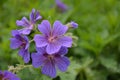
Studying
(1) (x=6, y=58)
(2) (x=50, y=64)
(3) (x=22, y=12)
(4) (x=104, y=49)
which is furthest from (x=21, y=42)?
(3) (x=22, y=12)

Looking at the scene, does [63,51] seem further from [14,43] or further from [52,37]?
[14,43]

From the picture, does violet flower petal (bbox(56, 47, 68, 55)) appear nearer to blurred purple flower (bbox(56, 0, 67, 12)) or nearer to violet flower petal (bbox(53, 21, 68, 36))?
violet flower petal (bbox(53, 21, 68, 36))

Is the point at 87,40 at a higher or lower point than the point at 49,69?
higher

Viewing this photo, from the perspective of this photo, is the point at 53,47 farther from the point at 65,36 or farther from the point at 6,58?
the point at 6,58

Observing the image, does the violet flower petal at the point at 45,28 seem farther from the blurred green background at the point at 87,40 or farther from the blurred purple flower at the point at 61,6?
the blurred purple flower at the point at 61,6

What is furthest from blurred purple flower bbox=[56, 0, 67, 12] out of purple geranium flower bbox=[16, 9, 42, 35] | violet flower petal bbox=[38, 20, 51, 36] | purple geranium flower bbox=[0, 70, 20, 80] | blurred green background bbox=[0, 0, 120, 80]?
purple geranium flower bbox=[0, 70, 20, 80]

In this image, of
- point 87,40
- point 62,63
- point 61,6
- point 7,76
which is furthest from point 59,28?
point 61,6
